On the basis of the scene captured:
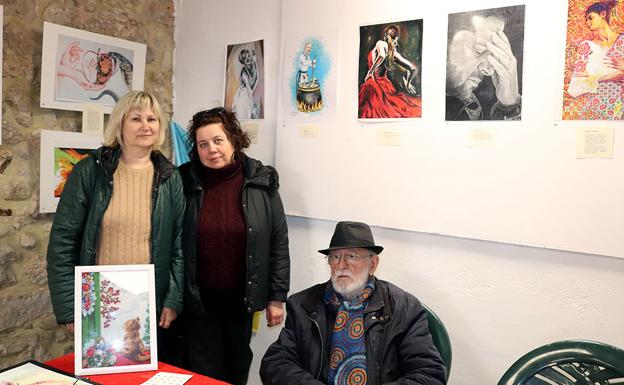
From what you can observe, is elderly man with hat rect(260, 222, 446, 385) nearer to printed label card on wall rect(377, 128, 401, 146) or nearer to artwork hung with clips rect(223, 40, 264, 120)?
printed label card on wall rect(377, 128, 401, 146)

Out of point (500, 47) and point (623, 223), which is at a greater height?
point (500, 47)

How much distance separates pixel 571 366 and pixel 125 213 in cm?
160

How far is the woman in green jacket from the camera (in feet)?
6.71

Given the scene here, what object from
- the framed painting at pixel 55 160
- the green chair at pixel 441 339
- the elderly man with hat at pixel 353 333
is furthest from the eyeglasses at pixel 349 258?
the framed painting at pixel 55 160

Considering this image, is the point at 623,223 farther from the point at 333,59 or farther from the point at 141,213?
the point at 141,213

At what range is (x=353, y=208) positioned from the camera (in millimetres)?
2531

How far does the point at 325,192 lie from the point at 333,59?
62 cm

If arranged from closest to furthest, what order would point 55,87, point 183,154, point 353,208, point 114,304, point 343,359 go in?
point 114,304 → point 343,359 → point 353,208 → point 55,87 → point 183,154

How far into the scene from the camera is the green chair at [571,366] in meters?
1.62

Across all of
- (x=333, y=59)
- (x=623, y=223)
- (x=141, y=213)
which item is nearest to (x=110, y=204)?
(x=141, y=213)

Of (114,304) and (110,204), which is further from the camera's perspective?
(110,204)

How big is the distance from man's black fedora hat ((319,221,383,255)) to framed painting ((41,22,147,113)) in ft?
5.47

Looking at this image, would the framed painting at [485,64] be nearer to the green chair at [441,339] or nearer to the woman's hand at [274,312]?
the green chair at [441,339]

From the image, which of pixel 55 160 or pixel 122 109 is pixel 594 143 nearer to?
pixel 122 109
